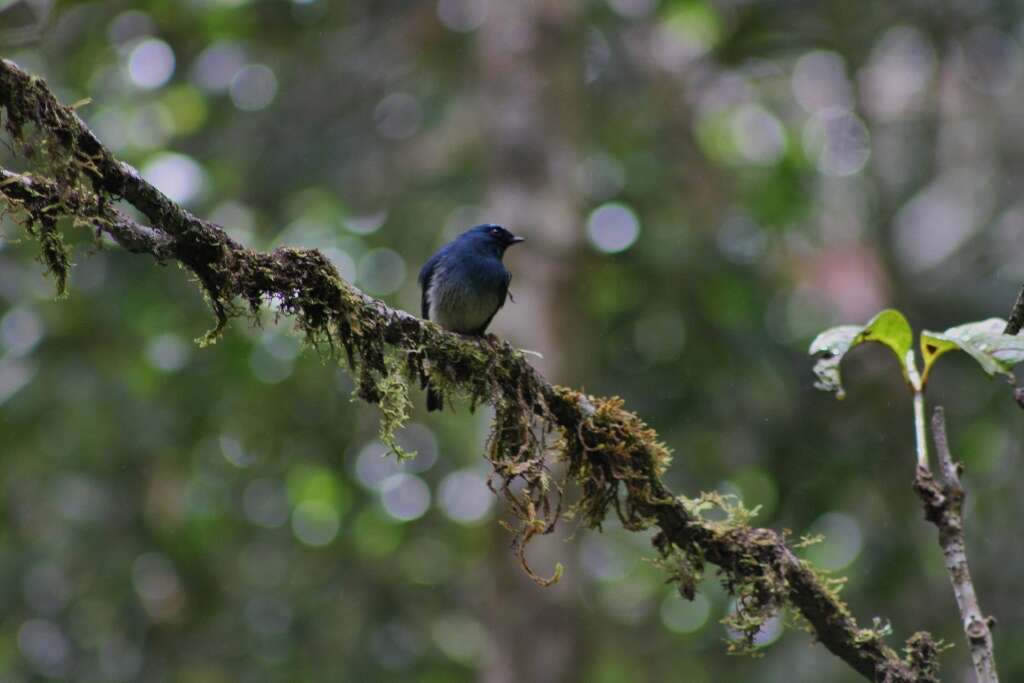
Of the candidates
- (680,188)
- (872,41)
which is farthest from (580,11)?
(872,41)

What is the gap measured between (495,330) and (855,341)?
4.54 m

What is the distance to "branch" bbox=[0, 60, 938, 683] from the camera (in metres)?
2.73

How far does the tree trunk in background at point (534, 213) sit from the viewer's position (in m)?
6.67

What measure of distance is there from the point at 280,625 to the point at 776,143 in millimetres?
7362

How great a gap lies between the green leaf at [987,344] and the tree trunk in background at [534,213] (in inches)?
161

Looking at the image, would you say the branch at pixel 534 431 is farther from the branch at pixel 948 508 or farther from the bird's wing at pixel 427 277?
the bird's wing at pixel 427 277

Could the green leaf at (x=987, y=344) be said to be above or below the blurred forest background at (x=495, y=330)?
below

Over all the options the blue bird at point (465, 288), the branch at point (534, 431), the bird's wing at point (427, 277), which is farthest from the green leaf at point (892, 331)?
the bird's wing at point (427, 277)

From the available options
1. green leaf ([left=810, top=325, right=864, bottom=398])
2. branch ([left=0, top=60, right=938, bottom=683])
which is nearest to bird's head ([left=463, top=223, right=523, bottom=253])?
branch ([left=0, top=60, right=938, bottom=683])

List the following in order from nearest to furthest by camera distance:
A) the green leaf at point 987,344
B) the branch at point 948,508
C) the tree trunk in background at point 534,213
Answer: the branch at point 948,508
the green leaf at point 987,344
the tree trunk in background at point 534,213

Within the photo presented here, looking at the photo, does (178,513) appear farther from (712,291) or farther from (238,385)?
(712,291)

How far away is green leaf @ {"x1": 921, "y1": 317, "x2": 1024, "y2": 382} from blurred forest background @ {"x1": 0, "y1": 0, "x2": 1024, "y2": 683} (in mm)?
4143

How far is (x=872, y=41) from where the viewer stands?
991 cm

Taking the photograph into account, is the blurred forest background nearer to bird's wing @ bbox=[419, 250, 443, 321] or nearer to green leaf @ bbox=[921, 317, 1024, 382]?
bird's wing @ bbox=[419, 250, 443, 321]
